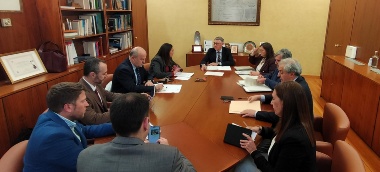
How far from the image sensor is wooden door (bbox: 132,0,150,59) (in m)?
5.71

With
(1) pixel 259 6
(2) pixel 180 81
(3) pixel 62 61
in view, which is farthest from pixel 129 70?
(1) pixel 259 6

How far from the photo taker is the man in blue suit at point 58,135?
1372 millimetres

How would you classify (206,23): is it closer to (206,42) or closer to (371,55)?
(206,42)

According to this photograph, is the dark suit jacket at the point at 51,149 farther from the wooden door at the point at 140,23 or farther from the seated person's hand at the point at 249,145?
the wooden door at the point at 140,23

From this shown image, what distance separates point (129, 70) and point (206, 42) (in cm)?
347

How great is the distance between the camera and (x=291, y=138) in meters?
1.53

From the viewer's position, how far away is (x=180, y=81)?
3.50 meters

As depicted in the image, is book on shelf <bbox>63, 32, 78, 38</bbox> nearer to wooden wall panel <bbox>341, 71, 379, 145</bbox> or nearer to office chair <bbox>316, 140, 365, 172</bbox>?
office chair <bbox>316, 140, 365, 172</bbox>

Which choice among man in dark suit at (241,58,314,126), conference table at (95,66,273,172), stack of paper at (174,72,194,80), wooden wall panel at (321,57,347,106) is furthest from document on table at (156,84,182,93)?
wooden wall panel at (321,57,347,106)

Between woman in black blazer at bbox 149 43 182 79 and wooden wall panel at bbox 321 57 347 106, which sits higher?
woman in black blazer at bbox 149 43 182 79

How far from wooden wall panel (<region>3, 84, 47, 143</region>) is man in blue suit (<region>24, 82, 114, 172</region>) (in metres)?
1.35

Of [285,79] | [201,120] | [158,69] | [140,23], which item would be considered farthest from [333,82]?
[140,23]

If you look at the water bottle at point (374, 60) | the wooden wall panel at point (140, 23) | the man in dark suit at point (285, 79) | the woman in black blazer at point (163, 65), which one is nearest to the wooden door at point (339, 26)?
the water bottle at point (374, 60)

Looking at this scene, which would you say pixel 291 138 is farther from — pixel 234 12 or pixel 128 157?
pixel 234 12
